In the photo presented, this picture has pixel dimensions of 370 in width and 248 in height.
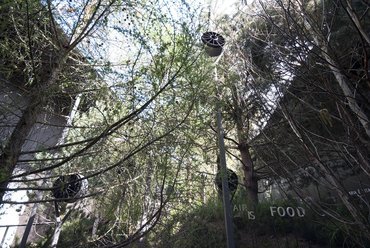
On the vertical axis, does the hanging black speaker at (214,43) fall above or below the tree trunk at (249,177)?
above

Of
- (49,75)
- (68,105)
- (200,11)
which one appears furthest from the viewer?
(68,105)

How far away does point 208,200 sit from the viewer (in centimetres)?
543

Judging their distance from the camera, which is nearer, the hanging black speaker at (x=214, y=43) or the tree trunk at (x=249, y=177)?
the hanging black speaker at (x=214, y=43)

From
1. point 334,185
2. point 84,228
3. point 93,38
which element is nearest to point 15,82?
point 93,38

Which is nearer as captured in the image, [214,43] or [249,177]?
[214,43]

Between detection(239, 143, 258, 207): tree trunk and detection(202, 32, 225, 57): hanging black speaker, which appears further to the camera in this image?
detection(239, 143, 258, 207): tree trunk

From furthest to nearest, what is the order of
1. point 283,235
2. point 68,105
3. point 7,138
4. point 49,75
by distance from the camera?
point 283,235
point 68,105
point 49,75
point 7,138

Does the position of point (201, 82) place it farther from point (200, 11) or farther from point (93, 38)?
point (93, 38)

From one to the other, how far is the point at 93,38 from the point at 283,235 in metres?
4.98

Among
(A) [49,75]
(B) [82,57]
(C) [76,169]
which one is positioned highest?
(B) [82,57]

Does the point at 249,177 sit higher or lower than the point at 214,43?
lower

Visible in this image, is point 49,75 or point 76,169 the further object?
point 76,169

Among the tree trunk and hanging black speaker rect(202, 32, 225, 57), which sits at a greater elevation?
hanging black speaker rect(202, 32, 225, 57)

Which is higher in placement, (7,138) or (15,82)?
(15,82)
